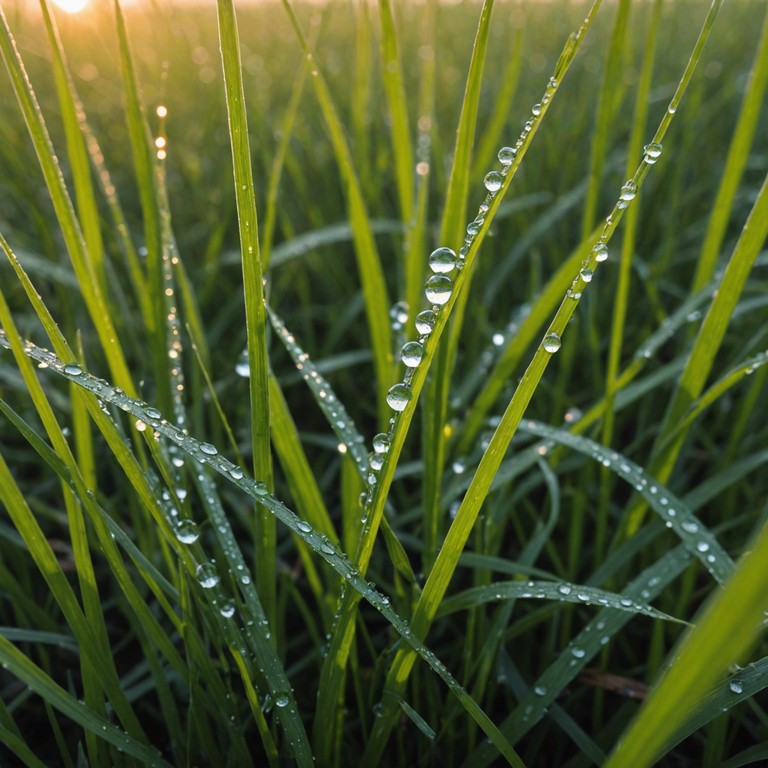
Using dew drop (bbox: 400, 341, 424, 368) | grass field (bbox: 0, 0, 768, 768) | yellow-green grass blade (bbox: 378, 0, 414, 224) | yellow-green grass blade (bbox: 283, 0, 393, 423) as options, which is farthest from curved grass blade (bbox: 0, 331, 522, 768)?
yellow-green grass blade (bbox: 378, 0, 414, 224)

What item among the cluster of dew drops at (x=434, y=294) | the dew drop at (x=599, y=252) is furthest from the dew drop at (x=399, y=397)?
the dew drop at (x=599, y=252)

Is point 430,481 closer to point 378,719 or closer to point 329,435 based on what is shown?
point 378,719

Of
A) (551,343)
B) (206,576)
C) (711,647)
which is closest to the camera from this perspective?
(711,647)

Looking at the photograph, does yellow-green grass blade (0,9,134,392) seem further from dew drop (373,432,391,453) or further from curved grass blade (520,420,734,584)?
curved grass blade (520,420,734,584)

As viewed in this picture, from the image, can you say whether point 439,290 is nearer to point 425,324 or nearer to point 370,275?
point 425,324

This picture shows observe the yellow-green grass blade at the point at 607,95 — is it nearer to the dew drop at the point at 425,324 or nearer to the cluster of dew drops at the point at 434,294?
the cluster of dew drops at the point at 434,294

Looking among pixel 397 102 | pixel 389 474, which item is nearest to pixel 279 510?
pixel 389 474
